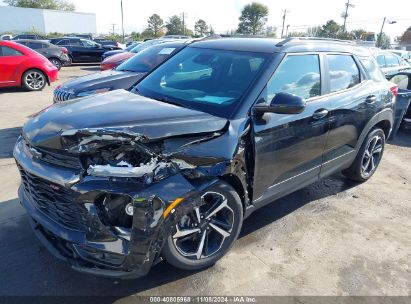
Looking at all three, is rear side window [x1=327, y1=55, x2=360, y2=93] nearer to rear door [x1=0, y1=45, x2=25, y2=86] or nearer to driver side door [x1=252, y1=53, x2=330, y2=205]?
driver side door [x1=252, y1=53, x2=330, y2=205]

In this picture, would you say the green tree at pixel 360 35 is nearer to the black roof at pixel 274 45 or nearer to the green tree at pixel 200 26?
the green tree at pixel 200 26

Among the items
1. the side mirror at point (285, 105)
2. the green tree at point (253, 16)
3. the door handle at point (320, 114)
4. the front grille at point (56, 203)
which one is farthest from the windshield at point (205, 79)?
the green tree at point (253, 16)

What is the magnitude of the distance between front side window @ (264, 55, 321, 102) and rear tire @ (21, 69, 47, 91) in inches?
386

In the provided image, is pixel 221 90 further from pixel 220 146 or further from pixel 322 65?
pixel 322 65

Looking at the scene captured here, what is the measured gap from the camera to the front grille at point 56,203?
7.59ft

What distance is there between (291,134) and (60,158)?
2.04 metres

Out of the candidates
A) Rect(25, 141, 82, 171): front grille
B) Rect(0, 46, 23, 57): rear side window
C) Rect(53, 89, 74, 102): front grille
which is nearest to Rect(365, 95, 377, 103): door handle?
Rect(25, 141, 82, 171): front grille

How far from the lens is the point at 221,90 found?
10.7 feet

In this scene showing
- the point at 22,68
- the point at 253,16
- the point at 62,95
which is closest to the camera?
the point at 62,95

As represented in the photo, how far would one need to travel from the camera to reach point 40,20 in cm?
7138

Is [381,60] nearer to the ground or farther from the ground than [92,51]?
farther from the ground

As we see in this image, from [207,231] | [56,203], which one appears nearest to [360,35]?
[207,231]

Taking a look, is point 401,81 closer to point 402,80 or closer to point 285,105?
point 402,80

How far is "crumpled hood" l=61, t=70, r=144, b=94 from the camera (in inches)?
239
